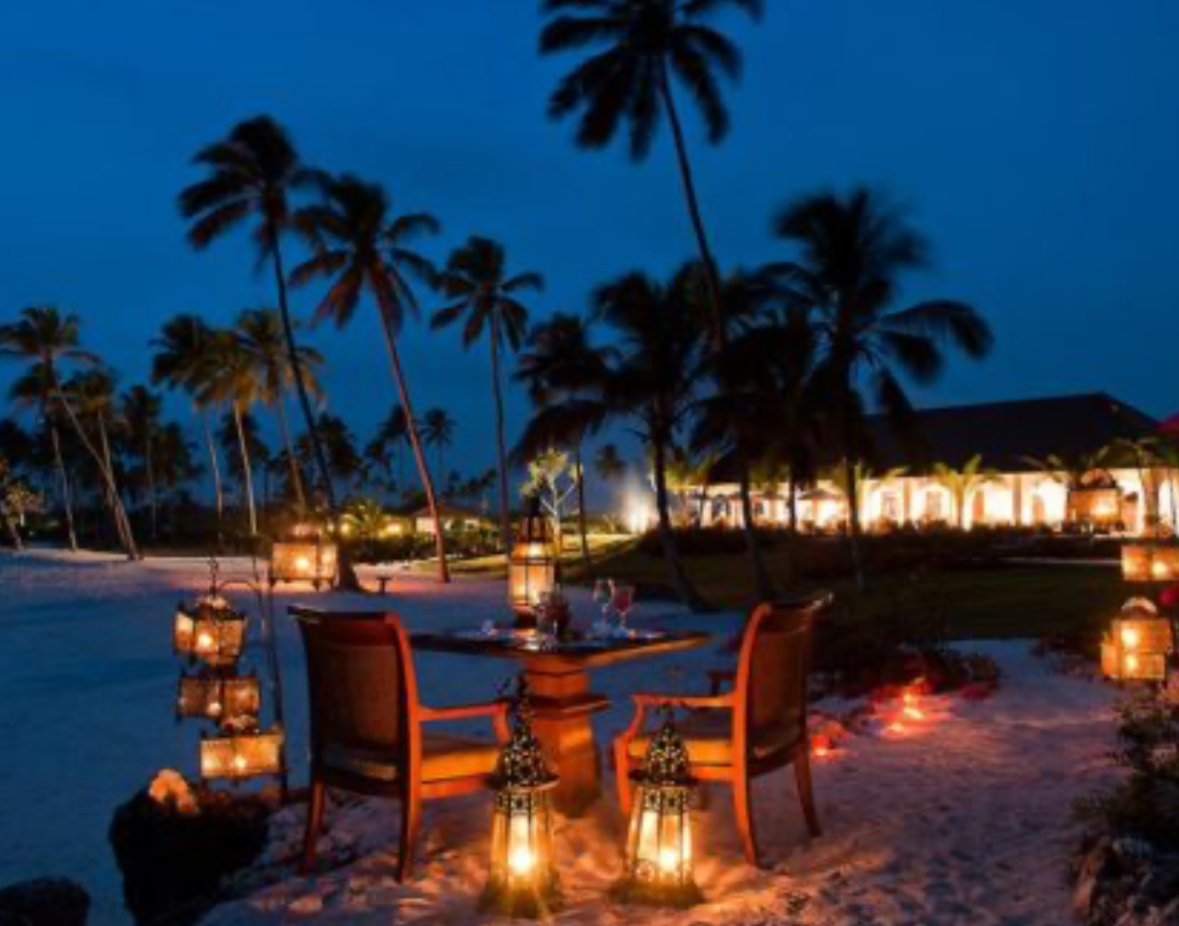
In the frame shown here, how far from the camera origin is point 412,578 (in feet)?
94.7

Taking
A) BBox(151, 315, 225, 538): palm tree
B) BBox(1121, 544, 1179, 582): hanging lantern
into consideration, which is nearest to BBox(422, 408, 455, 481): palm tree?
BBox(151, 315, 225, 538): palm tree

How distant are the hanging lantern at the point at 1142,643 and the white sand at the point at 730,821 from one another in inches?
13.1

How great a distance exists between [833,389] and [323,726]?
16.2m

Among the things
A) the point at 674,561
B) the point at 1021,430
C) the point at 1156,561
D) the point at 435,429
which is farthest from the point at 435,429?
the point at 1156,561

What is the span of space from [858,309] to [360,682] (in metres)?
16.7

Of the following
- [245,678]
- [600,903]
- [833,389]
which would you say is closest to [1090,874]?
[600,903]

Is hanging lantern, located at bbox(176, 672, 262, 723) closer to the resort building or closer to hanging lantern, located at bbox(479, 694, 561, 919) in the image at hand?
hanging lantern, located at bbox(479, 694, 561, 919)

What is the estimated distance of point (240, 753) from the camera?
5.84 m

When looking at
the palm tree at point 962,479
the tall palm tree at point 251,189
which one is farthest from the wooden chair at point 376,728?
the palm tree at point 962,479

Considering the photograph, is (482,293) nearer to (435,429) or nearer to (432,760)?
(432,760)

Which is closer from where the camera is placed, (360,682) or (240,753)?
(360,682)

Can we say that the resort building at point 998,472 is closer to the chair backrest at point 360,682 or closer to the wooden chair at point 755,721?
the wooden chair at point 755,721

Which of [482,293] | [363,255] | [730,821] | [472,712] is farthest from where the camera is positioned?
[482,293]

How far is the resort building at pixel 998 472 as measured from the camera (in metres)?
33.4
